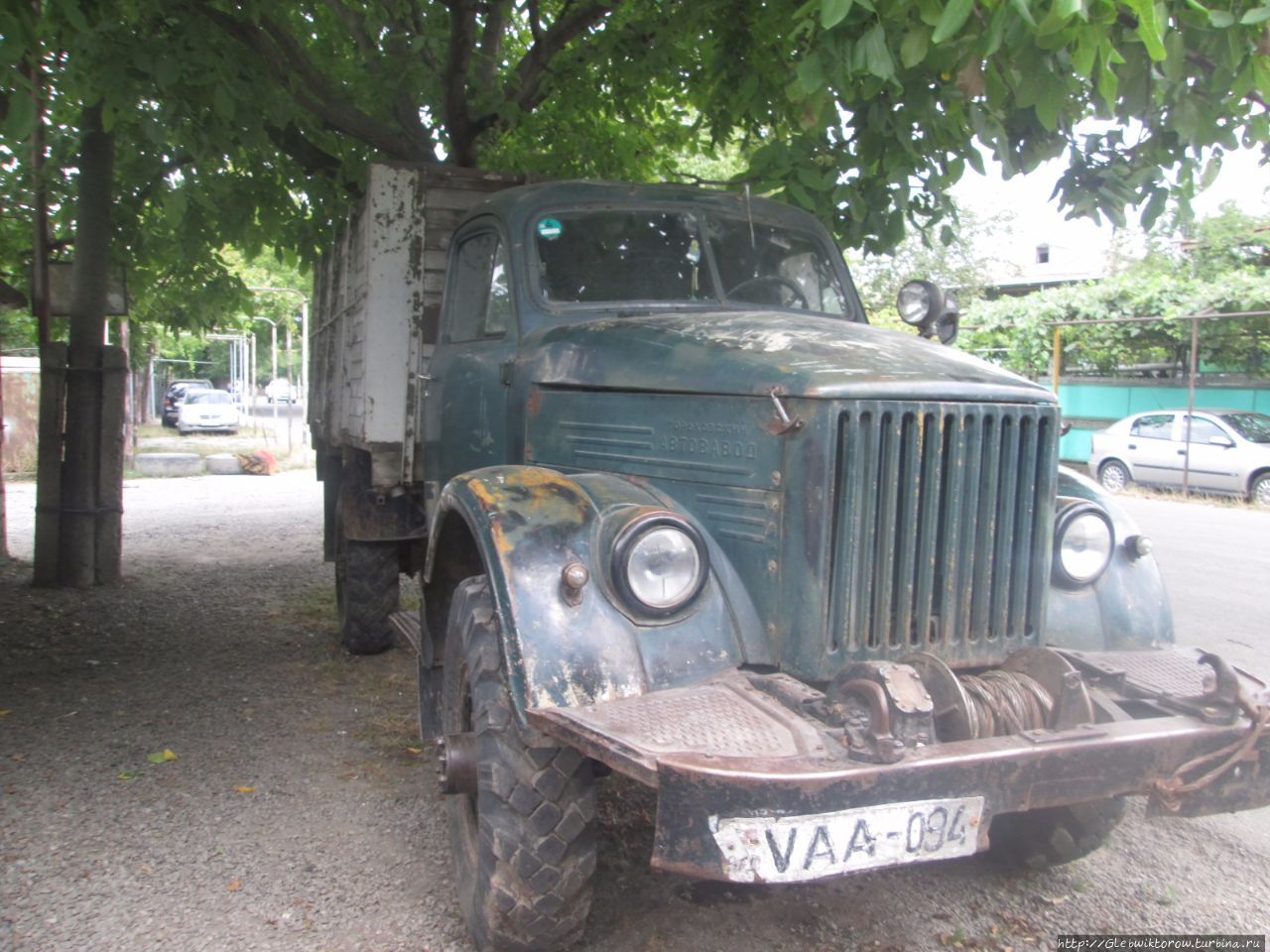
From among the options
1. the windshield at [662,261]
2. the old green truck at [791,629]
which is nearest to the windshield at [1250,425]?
the windshield at [662,261]

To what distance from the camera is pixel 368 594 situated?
19.4ft

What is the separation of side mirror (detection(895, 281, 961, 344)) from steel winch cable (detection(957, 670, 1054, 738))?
6.58 ft

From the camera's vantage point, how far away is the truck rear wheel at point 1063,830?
136 inches

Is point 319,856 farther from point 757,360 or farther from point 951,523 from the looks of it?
point 951,523

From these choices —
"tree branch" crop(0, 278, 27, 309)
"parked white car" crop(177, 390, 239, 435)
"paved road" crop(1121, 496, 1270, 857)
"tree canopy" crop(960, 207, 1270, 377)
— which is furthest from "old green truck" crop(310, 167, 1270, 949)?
"parked white car" crop(177, 390, 239, 435)

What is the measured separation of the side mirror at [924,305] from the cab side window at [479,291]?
158 centimetres

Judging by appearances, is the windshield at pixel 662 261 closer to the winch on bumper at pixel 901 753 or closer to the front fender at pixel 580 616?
the front fender at pixel 580 616

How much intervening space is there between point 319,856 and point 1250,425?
14676mm

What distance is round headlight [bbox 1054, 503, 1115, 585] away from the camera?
3.25m

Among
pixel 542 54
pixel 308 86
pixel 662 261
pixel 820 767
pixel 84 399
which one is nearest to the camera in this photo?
pixel 820 767

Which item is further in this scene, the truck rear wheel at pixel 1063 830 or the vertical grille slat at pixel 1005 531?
the truck rear wheel at pixel 1063 830

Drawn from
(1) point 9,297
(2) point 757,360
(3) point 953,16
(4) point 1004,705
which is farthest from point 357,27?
(4) point 1004,705

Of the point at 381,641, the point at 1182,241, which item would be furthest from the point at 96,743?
the point at 1182,241

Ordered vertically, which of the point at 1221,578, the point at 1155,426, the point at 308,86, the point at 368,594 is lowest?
the point at 1221,578
